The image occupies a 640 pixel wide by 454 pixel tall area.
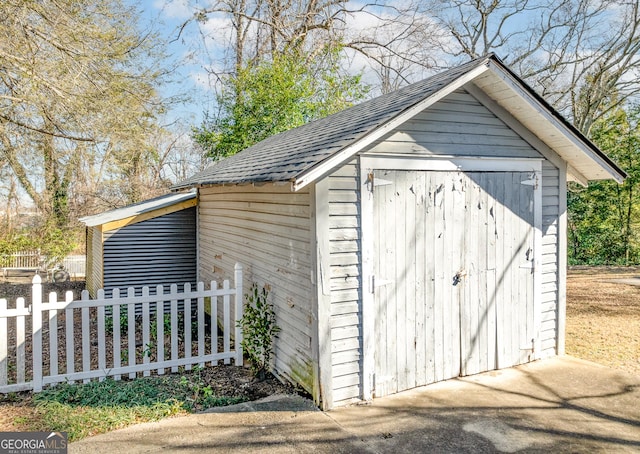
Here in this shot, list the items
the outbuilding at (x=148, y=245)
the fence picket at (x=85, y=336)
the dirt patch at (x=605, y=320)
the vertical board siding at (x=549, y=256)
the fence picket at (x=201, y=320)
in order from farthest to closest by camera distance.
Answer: the outbuilding at (x=148, y=245) → the dirt patch at (x=605, y=320) → the vertical board siding at (x=549, y=256) → the fence picket at (x=201, y=320) → the fence picket at (x=85, y=336)

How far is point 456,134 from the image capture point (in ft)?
15.7

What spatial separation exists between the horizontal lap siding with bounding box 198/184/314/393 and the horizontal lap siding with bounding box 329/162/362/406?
25cm

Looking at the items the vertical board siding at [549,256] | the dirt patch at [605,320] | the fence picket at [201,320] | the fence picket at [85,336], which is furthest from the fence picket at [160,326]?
the dirt patch at [605,320]

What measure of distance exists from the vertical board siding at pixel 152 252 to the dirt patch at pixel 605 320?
7.10 m

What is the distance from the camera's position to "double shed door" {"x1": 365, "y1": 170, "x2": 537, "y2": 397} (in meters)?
4.44

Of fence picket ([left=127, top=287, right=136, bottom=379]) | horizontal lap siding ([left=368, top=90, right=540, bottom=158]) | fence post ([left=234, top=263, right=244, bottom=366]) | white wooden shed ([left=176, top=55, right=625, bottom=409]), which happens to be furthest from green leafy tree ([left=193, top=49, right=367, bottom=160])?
horizontal lap siding ([left=368, top=90, right=540, bottom=158])

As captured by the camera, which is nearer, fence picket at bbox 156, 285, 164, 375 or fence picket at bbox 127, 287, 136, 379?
fence picket at bbox 127, 287, 136, 379

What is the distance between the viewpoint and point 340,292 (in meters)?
4.20

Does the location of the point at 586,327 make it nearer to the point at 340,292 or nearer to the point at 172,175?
the point at 340,292

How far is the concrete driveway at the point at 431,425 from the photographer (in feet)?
11.4

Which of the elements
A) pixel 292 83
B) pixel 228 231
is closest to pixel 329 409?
pixel 228 231

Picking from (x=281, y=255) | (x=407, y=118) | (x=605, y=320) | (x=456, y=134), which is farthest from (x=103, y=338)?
(x=605, y=320)

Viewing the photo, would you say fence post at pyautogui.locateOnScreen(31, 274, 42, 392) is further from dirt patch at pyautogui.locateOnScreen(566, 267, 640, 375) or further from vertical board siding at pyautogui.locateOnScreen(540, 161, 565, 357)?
dirt patch at pyautogui.locateOnScreen(566, 267, 640, 375)

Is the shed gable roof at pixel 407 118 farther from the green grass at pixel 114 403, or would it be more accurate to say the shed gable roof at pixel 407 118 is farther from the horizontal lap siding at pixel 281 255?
the green grass at pixel 114 403
